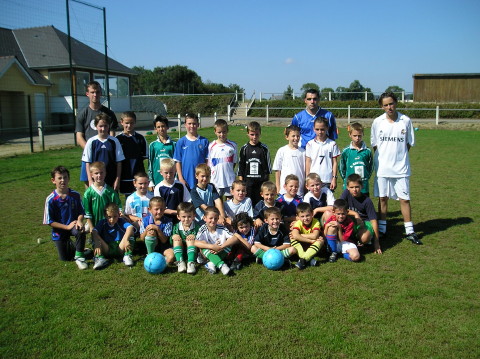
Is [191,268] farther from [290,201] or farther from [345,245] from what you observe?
[345,245]

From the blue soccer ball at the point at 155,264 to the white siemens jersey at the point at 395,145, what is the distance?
134 inches

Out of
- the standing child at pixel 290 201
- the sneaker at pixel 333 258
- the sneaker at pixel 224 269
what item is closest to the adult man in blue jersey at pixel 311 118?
the standing child at pixel 290 201

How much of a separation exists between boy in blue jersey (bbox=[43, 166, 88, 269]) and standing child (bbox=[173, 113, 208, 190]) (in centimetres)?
152

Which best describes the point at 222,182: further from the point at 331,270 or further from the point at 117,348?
the point at 117,348

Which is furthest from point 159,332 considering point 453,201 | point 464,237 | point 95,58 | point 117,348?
point 95,58

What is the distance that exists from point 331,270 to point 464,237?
2.47m

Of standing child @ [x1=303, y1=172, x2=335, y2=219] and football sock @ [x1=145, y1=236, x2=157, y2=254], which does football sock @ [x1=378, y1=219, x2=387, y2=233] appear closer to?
standing child @ [x1=303, y1=172, x2=335, y2=219]

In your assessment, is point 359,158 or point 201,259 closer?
point 201,259

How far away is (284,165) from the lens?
20.7 feet

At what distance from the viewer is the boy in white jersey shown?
605 cm

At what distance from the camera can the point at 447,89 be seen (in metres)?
37.6

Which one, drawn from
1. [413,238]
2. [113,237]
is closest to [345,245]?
[413,238]

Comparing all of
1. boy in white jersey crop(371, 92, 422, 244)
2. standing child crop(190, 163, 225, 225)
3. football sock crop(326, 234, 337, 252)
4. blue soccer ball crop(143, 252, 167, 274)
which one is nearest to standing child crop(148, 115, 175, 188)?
standing child crop(190, 163, 225, 225)

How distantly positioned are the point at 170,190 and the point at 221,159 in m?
0.91
